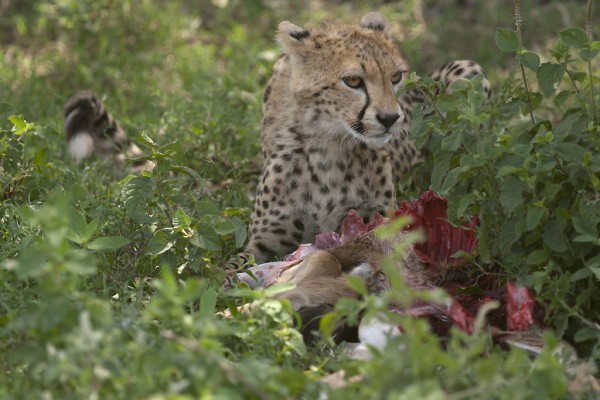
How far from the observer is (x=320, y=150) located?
14.4ft

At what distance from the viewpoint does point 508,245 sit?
131 inches

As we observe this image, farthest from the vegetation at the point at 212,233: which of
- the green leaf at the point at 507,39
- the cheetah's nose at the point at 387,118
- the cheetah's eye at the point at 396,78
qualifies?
the cheetah's eye at the point at 396,78

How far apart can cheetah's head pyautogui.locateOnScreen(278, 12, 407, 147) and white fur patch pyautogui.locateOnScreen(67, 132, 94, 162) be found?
3.82 ft

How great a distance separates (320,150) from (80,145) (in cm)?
131

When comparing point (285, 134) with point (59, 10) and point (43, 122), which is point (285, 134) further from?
point (59, 10)

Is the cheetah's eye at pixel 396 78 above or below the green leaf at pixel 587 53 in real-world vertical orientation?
below

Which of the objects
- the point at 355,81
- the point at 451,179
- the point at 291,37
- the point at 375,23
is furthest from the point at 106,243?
the point at 375,23

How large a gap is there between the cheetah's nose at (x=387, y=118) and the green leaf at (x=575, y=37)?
909 mm

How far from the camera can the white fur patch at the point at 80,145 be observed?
4996mm

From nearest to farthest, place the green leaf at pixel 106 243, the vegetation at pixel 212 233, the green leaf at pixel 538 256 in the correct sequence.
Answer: the vegetation at pixel 212 233, the green leaf at pixel 538 256, the green leaf at pixel 106 243

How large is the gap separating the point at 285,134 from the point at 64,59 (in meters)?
2.57

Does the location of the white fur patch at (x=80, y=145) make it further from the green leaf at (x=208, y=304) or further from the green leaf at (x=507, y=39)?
the green leaf at (x=507, y=39)

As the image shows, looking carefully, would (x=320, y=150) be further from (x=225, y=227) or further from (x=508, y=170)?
(x=508, y=170)

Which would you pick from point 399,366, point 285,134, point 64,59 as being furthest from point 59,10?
point 399,366
